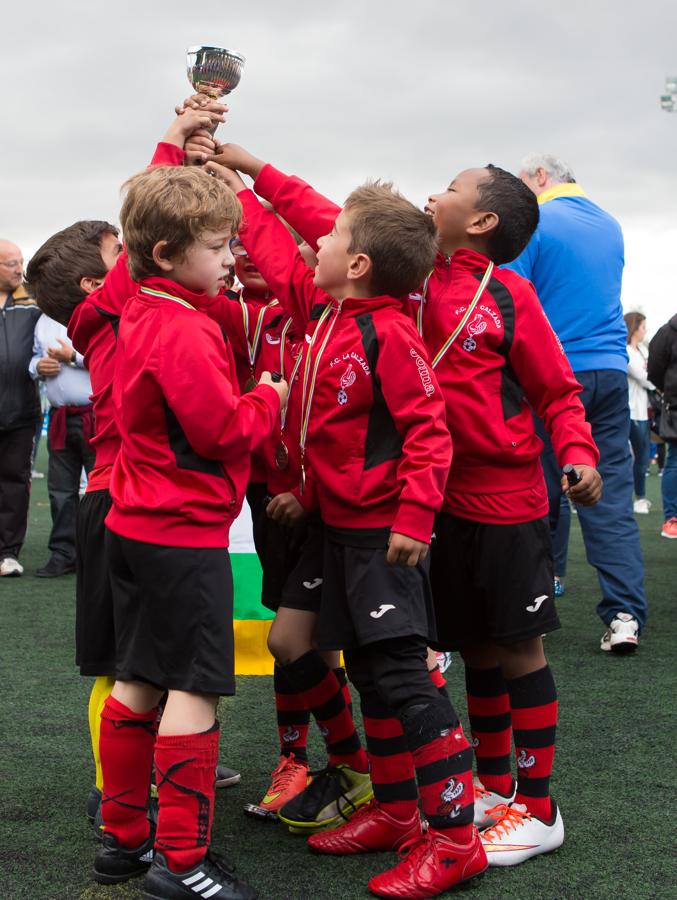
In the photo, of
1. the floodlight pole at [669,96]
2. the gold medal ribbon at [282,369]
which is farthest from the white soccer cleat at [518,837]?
the floodlight pole at [669,96]

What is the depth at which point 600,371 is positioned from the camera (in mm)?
4910

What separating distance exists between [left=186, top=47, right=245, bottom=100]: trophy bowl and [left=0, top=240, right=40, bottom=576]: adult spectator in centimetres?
467

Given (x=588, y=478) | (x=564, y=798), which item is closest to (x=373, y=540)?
(x=588, y=478)

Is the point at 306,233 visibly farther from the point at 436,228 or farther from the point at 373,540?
the point at 373,540

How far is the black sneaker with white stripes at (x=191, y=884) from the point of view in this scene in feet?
7.64

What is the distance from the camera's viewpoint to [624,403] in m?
4.97

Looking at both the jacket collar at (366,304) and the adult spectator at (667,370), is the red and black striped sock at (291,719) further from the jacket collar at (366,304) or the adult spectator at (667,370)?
the adult spectator at (667,370)

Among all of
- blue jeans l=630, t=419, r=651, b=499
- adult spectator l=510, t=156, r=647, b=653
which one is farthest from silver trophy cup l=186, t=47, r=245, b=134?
blue jeans l=630, t=419, r=651, b=499

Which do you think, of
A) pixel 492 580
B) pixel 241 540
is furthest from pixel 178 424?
pixel 241 540

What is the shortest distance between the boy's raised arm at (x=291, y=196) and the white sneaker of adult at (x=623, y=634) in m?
2.61

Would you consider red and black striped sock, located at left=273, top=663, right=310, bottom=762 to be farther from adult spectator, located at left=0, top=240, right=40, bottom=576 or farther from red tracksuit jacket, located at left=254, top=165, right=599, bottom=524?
adult spectator, located at left=0, top=240, right=40, bottom=576

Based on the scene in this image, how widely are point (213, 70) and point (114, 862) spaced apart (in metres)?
1.99

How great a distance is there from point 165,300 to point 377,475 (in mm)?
620

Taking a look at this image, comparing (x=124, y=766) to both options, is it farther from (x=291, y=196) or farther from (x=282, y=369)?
(x=291, y=196)
